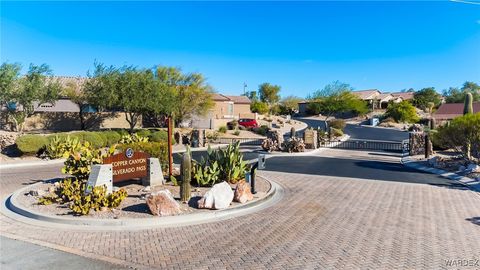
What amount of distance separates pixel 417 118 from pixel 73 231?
60.5 meters

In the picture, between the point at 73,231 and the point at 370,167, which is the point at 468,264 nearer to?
the point at 73,231

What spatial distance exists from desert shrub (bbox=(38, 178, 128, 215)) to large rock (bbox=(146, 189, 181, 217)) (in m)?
1.05

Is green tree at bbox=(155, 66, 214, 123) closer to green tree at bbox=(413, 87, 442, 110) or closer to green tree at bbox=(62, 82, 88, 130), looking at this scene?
green tree at bbox=(62, 82, 88, 130)

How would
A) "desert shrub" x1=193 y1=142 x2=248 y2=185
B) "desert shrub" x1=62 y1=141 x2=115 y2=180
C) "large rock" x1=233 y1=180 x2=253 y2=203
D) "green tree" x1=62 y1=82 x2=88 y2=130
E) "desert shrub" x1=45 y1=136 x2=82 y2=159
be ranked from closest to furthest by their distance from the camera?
"large rock" x1=233 y1=180 x2=253 y2=203 → "desert shrub" x1=62 y1=141 x2=115 y2=180 → "desert shrub" x1=193 y1=142 x2=248 y2=185 → "desert shrub" x1=45 y1=136 x2=82 y2=159 → "green tree" x1=62 y1=82 x2=88 y2=130

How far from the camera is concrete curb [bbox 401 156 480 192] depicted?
13217 mm

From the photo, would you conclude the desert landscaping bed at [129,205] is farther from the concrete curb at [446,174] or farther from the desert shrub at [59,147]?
the desert shrub at [59,147]

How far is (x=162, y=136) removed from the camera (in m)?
27.3

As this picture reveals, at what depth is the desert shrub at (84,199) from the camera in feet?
28.0

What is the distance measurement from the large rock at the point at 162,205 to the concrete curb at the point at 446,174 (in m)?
10.6

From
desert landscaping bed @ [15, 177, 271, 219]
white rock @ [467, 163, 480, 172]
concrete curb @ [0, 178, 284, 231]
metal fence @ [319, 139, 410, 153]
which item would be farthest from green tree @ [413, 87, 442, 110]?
concrete curb @ [0, 178, 284, 231]

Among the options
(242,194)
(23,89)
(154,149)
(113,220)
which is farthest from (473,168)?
(23,89)

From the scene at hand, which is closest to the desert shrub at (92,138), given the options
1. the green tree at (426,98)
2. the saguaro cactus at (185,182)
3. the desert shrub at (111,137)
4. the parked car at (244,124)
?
the desert shrub at (111,137)

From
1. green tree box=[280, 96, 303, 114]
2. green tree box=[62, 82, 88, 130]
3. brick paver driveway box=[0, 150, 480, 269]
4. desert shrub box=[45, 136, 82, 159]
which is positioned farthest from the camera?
green tree box=[280, 96, 303, 114]

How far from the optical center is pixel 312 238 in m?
7.32
